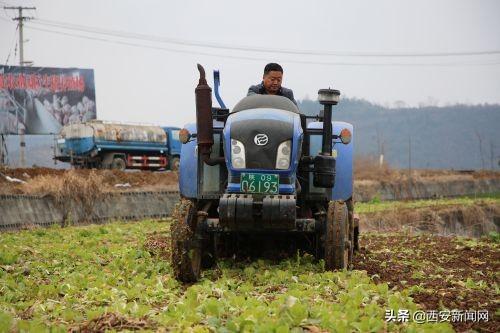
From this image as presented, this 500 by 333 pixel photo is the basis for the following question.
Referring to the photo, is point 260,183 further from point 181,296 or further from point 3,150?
point 3,150

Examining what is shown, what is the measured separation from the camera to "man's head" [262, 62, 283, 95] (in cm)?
950

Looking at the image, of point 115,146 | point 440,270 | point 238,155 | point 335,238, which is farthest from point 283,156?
point 115,146

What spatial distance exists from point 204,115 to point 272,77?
1.85 metres

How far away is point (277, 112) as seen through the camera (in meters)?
8.16

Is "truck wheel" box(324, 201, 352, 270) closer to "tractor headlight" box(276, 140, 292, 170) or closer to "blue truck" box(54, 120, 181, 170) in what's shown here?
"tractor headlight" box(276, 140, 292, 170)

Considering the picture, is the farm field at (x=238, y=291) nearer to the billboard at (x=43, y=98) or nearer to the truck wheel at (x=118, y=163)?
the truck wheel at (x=118, y=163)

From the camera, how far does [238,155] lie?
309 inches

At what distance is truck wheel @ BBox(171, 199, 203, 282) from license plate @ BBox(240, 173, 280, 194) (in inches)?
28.5

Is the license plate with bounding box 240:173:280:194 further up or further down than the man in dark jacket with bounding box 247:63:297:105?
further down

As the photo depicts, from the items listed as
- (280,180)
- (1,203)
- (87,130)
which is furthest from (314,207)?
(87,130)

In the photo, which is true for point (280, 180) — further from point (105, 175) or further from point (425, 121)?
point (425, 121)

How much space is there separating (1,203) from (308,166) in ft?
36.7

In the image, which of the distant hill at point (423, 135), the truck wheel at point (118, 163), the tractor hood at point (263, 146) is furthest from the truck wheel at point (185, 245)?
the distant hill at point (423, 135)

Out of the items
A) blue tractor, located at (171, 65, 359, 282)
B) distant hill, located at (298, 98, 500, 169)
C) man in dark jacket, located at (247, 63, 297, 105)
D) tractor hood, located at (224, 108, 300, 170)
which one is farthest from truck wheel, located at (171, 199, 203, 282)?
distant hill, located at (298, 98, 500, 169)
